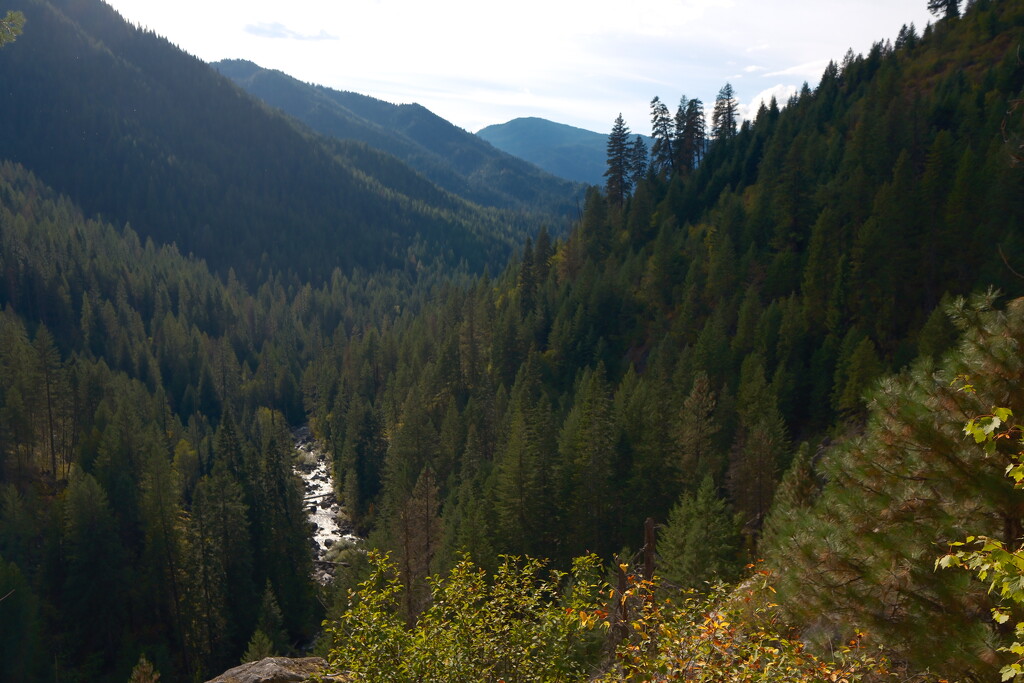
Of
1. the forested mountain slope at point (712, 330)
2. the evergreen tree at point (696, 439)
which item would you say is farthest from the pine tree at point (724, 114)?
the evergreen tree at point (696, 439)

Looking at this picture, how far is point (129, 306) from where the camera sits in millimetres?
134250

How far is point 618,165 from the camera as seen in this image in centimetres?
9500

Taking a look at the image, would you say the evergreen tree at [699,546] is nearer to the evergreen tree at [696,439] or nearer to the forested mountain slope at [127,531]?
the evergreen tree at [696,439]

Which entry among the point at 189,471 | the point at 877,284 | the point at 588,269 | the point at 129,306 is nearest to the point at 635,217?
the point at 588,269

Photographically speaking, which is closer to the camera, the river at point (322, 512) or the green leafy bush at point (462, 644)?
the green leafy bush at point (462, 644)

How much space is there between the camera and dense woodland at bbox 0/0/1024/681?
941 centimetres

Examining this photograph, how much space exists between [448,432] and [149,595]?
30.0 meters

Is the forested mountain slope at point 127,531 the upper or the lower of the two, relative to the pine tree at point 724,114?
lower

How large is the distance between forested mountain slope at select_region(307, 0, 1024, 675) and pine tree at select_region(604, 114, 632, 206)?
1982mm

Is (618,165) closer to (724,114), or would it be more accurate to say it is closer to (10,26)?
(724,114)

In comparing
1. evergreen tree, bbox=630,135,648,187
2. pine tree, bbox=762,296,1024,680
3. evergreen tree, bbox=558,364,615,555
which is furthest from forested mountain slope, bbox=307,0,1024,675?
evergreen tree, bbox=630,135,648,187

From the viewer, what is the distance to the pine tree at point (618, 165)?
93438 mm

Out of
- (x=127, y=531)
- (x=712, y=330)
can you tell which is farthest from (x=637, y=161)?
(x=127, y=531)

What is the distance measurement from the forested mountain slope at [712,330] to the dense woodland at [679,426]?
0.29 m
